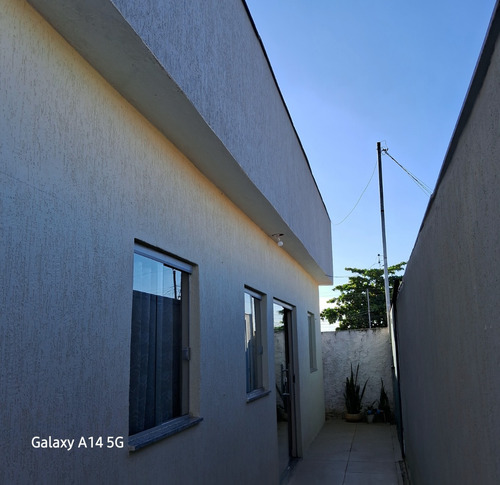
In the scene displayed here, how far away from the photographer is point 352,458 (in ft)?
25.7

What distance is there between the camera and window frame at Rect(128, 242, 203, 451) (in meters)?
3.04

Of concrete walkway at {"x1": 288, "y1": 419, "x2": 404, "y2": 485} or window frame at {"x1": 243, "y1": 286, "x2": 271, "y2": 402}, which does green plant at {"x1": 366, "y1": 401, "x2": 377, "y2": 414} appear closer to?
concrete walkway at {"x1": 288, "y1": 419, "x2": 404, "y2": 485}

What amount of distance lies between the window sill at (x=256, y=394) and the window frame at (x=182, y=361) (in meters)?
1.46

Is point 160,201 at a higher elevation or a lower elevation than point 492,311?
higher

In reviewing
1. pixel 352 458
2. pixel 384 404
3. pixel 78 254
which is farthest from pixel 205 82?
pixel 384 404

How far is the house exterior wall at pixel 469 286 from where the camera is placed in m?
1.39

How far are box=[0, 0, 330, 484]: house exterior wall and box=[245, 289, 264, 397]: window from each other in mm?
1514

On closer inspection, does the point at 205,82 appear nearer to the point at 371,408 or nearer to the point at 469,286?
the point at 469,286

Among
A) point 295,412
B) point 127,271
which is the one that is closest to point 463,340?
point 127,271

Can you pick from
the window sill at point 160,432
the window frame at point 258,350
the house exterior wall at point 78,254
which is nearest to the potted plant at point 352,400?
the window frame at point 258,350

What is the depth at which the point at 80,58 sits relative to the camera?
2.52 meters

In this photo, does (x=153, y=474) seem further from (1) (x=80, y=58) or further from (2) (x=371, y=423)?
(2) (x=371, y=423)

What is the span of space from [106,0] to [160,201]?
1422mm

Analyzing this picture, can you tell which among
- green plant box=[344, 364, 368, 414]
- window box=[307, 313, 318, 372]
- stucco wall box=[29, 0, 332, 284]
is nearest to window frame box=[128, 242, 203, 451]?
stucco wall box=[29, 0, 332, 284]
